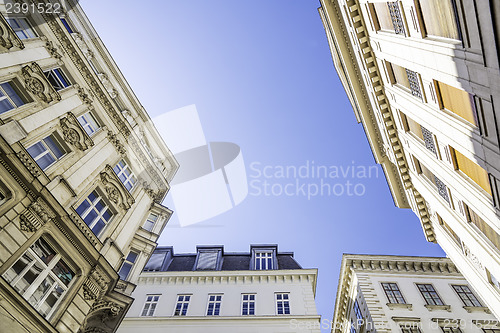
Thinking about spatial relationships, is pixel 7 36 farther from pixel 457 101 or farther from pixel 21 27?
pixel 457 101

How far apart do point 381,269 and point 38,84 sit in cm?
2914

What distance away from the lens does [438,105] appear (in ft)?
44.1

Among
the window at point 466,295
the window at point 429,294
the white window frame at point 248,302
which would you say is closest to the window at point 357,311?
the window at point 429,294

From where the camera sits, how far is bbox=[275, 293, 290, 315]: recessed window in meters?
23.4

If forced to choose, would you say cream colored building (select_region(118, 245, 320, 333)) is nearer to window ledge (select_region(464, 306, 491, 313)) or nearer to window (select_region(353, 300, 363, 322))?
window (select_region(353, 300, 363, 322))

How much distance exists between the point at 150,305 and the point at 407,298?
21353 millimetres

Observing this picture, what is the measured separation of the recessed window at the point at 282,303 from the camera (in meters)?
23.4

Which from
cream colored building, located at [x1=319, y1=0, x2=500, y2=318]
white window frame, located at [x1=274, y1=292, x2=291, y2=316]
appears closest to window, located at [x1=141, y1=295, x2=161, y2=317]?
white window frame, located at [x1=274, y1=292, x2=291, y2=316]

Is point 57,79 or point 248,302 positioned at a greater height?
point 57,79

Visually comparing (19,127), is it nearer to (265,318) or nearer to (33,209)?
(33,209)

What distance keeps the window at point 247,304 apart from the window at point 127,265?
10177 mm

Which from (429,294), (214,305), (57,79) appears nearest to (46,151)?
(57,79)

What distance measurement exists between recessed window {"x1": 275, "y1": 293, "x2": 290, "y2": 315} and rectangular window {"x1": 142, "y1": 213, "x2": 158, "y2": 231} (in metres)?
12.1

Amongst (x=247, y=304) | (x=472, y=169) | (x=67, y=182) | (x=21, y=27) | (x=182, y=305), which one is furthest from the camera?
(x=182, y=305)
